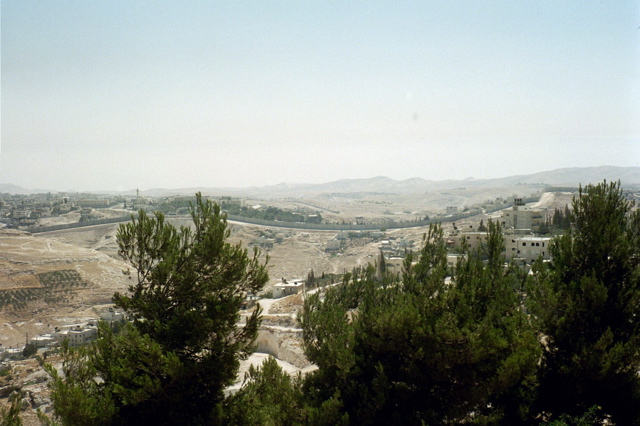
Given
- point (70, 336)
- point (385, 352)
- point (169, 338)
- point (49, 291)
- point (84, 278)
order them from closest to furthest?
point (169, 338)
point (385, 352)
point (70, 336)
point (49, 291)
point (84, 278)

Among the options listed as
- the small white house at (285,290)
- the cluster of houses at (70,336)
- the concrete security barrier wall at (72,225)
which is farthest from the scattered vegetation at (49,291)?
the concrete security barrier wall at (72,225)

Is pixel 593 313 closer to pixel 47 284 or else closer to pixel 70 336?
pixel 70 336

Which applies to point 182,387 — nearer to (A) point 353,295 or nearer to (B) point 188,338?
(B) point 188,338

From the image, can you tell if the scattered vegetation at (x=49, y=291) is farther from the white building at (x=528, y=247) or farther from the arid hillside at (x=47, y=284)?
the white building at (x=528, y=247)

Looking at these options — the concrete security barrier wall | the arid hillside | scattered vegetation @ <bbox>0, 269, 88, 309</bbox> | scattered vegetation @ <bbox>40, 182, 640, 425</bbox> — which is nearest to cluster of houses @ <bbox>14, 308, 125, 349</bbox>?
the arid hillside

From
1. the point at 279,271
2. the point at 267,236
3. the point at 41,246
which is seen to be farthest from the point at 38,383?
the point at 267,236

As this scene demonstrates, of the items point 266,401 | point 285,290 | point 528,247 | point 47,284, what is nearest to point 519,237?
point 528,247

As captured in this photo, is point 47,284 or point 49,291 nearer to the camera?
point 49,291
